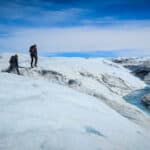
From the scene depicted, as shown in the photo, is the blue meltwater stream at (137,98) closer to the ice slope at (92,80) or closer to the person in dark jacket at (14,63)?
the ice slope at (92,80)

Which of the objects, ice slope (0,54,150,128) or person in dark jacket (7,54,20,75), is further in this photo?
person in dark jacket (7,54,20,75)

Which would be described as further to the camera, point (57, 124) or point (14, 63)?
point (14, 63)

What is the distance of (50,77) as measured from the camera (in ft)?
62.1

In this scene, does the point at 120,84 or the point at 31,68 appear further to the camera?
the point at 120,84

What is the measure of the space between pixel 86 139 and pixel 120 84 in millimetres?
15364

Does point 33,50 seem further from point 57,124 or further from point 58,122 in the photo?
point 57,124

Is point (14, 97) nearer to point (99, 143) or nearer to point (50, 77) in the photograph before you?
point (99, 143)

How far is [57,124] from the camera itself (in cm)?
793

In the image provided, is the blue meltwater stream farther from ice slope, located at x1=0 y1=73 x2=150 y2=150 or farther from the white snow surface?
ice slope, located at x1=0 y1=73 x2=150 y2=150

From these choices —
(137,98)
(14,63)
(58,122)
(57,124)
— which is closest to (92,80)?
(137,98)

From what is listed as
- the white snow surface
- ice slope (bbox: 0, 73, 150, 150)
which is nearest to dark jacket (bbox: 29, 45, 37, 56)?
the white snow surface

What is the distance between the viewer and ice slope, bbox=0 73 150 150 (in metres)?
6.90

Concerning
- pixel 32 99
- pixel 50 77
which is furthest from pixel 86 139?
pixel 50 77

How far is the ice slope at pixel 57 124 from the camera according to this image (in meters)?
6.90
